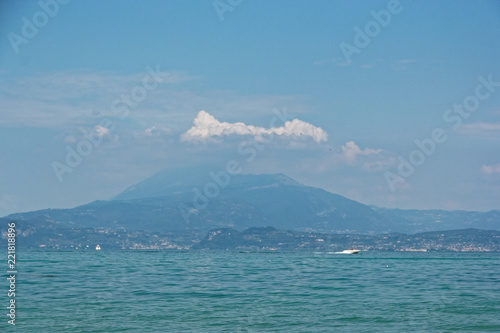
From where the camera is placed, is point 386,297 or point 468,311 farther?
point 386,297

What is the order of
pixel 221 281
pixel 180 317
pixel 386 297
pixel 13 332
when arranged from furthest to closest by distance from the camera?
pixel 221 281
pixel 386 297
pixel 180 317
pixel 13 332

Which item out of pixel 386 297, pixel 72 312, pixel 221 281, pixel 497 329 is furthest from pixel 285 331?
pixel 221 281

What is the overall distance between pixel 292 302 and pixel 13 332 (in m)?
30.2

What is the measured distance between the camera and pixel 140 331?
162 feet

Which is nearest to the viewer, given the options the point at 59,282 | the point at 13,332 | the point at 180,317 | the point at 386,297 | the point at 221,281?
the point at 13,332

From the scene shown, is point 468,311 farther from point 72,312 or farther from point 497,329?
point 72,312

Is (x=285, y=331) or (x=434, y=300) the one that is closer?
(x=285, y=331)

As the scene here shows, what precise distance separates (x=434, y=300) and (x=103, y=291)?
3951 centimetres

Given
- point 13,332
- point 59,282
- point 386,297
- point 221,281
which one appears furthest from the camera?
point 221,281

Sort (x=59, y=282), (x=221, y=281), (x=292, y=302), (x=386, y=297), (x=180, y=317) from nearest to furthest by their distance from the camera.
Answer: (x=180, y=317) < (x=292, y=302) < (x=386, y=297) < (x=59, y=282) < (x=221, y=281)

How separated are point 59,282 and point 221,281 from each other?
81.0ft

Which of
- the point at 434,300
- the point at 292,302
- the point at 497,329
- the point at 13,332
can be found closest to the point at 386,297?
the point at 434,300

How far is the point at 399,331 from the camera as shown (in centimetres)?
5019

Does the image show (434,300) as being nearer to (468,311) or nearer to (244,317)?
(468,311)
